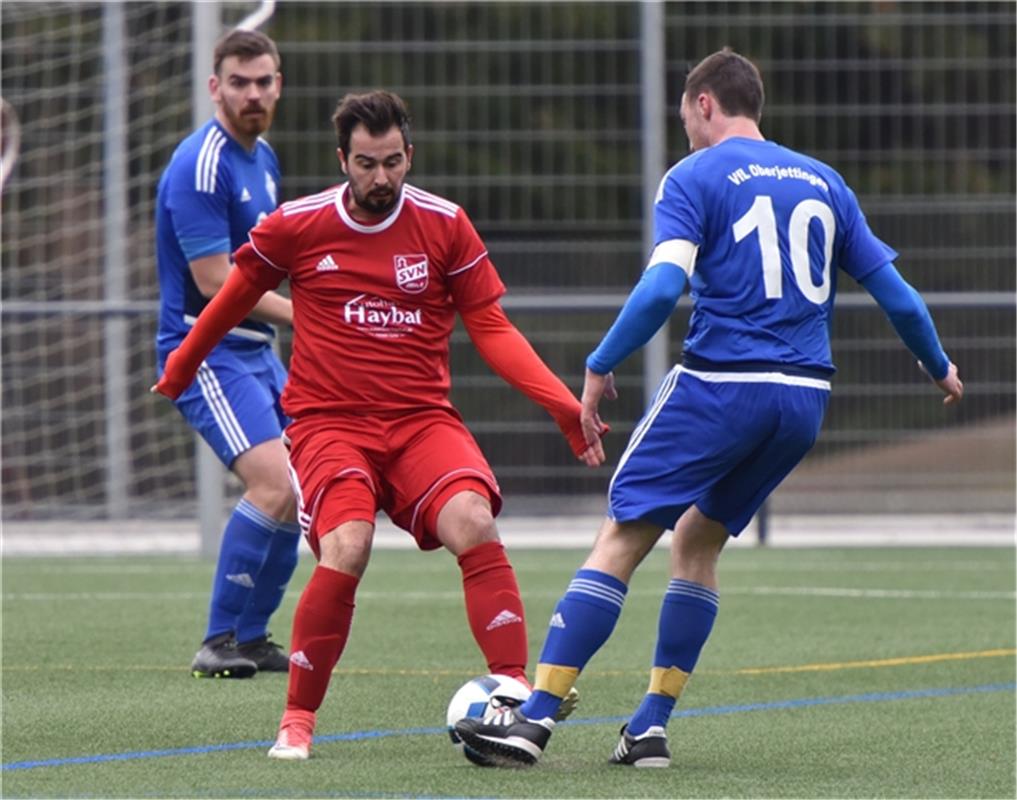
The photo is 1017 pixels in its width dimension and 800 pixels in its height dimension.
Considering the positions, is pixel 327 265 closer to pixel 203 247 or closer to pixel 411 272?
pixel 411 272

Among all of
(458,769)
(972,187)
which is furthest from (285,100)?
(458,769)

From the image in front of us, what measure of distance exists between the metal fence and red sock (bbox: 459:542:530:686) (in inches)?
311

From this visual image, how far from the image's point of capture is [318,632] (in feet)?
19.7

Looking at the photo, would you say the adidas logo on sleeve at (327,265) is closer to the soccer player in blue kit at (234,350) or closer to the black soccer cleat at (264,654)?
the soccer player in blue kit at (234,350)

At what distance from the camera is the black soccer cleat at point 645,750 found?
595 centimetres

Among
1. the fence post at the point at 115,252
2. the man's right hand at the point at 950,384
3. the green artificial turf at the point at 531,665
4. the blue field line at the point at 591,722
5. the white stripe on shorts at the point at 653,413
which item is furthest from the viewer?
the fence post at the point at 115,252

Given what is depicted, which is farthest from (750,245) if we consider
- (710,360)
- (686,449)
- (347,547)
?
(347,547)

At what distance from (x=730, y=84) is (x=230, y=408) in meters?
2.58

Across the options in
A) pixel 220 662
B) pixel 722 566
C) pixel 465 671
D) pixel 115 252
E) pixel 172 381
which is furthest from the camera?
pixel 115 252

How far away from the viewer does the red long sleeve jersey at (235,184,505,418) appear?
20.7 feet

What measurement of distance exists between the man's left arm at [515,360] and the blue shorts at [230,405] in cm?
167

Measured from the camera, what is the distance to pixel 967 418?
1460cm

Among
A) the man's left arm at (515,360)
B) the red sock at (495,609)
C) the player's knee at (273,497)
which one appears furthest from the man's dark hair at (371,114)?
the player's knee at (273,497)

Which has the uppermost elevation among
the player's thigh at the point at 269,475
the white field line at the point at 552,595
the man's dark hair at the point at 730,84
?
the man's dark hair at the point at 730,84
